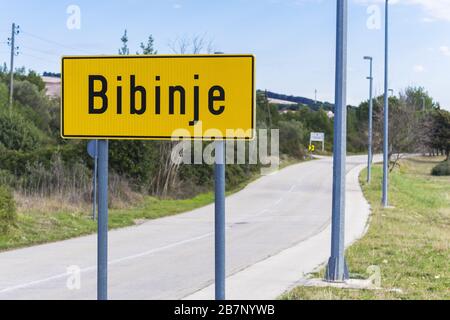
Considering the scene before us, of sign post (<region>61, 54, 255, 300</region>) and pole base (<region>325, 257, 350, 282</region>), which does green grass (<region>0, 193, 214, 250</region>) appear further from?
sign post (<region>61, 54, 255, 300</region>)

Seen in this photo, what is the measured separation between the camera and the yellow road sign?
3963 millimetres

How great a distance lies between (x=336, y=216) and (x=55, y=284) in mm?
4246

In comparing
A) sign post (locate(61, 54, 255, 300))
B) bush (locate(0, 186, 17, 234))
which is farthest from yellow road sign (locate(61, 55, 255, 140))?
bush (locate(0, 186, 17, 234))

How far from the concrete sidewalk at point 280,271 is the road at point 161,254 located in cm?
27

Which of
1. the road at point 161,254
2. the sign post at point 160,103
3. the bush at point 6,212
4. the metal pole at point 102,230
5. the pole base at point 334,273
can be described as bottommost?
the road at point 161,254

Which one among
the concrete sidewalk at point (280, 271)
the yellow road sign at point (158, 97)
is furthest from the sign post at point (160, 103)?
the concrete sidewalk at point (280, 271)

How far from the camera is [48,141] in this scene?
38688 mm

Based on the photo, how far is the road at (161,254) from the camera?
10.0 m

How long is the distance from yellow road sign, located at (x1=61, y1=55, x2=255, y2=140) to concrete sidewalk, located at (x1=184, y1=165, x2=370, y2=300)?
17.1 feet

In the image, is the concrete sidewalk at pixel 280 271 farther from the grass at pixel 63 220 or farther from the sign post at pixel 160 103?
→ the grass at pixel 63 220

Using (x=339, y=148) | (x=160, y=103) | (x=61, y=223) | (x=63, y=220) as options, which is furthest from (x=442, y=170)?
(x=160, y=103)

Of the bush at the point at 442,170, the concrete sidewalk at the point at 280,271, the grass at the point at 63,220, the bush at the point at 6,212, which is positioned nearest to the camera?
the concrete sidewalk at the point at 280,271
